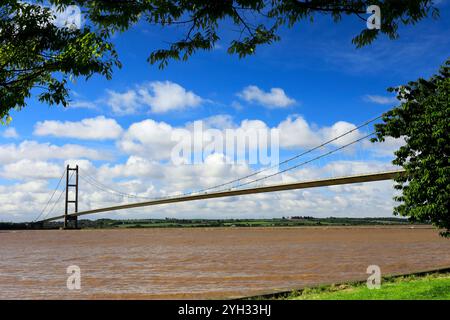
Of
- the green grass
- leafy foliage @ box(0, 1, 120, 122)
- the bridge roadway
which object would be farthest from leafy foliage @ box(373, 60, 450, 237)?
the bridge roadway

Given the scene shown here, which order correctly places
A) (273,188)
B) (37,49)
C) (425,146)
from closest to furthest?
(37,49) → (425,146) → (273,188)

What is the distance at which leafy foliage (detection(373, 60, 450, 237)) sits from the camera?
9812mm

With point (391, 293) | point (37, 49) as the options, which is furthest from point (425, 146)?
point (37, 49)

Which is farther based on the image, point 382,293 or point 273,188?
point 273,188

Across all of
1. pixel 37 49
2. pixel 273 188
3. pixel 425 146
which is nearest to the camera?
pixel 37 49

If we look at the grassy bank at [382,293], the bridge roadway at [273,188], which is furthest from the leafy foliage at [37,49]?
the bridge roadway at [273,188]

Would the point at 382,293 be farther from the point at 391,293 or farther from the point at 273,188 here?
the point at 273,188

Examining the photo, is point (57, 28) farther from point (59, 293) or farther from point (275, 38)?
point (59, 293)

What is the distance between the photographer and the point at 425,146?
33.5 ft

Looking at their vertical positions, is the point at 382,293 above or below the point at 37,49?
below

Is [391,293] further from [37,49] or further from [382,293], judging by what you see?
[37,49]

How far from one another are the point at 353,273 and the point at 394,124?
6.28 meters

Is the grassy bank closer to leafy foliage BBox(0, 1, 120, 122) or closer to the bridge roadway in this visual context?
leafy foliage BBox(0, 1, 120, 122)
